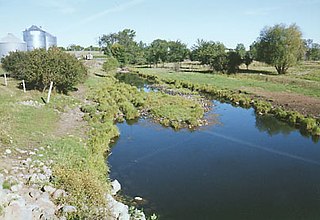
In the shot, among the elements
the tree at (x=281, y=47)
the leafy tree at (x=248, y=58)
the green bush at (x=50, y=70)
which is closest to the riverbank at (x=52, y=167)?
the green bush at (x=50, y=70)

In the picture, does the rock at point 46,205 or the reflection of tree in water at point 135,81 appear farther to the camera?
the reflection of tree in water at point 135,81

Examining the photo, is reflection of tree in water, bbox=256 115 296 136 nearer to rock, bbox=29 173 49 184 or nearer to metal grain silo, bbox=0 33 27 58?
rock, bbox=29 173 49 184

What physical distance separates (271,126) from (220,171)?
12261 mm

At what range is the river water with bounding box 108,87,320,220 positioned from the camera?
13.1 meters

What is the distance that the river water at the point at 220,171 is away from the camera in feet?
43.1

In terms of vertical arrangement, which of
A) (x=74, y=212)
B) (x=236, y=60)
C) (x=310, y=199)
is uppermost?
(x=236, y=60)

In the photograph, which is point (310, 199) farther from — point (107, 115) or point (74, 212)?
point (107, 115)

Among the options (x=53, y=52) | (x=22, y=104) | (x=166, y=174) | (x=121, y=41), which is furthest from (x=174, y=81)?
(x=121, y=41)

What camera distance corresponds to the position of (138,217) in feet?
35.6

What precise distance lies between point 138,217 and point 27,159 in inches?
224

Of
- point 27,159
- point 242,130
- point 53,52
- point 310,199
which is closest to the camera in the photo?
point 27,159

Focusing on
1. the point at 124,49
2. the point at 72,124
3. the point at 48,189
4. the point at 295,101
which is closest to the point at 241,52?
the point at 124,49

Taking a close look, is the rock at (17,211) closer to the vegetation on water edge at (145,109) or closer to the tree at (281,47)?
the vegetation on water edge at (145,109)

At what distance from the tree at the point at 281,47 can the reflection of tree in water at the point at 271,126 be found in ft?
115
